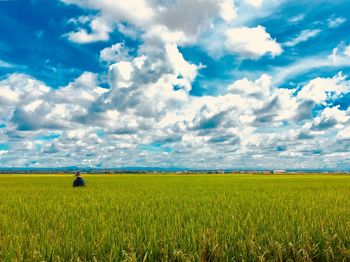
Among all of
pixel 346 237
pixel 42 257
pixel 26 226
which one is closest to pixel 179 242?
pixel 42 257

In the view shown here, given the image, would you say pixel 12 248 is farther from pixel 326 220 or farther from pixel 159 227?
pixel 326 220

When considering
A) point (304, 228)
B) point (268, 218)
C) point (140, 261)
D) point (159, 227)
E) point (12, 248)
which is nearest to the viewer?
point (140, 261)

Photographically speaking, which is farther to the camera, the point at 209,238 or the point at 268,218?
the point at 268,218

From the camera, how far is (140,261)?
4.32m

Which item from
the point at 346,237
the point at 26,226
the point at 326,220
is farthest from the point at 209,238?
the point at 26,226

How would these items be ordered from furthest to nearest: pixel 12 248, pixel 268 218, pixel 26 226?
pixel 268 218, pixel 26 226, pixel 12 248

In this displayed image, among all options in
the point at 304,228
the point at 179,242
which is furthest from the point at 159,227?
the point at 304,228

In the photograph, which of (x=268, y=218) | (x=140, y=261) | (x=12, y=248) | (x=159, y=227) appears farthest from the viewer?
(x=268, y=218)

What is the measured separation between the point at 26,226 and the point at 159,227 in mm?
2781

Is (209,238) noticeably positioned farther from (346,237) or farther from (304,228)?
(346,237)

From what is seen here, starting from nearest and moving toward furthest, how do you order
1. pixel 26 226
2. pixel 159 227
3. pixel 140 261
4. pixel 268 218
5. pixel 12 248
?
1. pixel 140 261
2. pixel 12 248
3. pixel 159 227
4. pixel 26 226
5. pixel 268 218

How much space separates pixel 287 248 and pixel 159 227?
230cm

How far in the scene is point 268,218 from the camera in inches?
278

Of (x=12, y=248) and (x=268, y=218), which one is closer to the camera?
(x=12, y=248)
